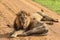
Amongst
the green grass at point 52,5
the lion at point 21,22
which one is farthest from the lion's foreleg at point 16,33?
the green grass at point 52,5

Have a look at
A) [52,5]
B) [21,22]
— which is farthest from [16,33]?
[52,5]

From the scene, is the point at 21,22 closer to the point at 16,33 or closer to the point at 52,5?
the point at 16,33

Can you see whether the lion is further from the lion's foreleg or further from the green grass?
the green grass

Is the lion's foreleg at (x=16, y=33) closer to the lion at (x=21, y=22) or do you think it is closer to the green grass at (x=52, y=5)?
the lion at (x=21, y=22)

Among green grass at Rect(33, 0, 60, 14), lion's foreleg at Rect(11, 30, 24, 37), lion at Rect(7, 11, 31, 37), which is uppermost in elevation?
green grass at Rect(33, 0, 60, 14)

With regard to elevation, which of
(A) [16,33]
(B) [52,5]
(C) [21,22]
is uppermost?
(B) [52,5]

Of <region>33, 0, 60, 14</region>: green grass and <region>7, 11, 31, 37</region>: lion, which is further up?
<region>33, 0, 60, 14</region>: green grass

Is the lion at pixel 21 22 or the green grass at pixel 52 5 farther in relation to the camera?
the green grass at pixel 52 5

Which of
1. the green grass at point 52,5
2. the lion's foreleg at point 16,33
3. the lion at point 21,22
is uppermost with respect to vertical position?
the green grass at point 52,5

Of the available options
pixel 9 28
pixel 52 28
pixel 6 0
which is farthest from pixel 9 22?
pixel 6 0

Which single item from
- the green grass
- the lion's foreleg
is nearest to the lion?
the lion's foreleg

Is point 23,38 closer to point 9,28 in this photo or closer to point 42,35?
point 42,35

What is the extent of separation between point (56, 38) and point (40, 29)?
0.69 meters

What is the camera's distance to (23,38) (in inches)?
344
